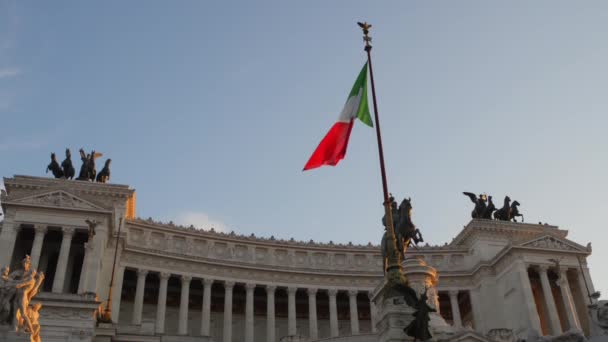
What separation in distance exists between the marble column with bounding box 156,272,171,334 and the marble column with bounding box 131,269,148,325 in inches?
60.0

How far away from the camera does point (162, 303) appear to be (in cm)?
5325

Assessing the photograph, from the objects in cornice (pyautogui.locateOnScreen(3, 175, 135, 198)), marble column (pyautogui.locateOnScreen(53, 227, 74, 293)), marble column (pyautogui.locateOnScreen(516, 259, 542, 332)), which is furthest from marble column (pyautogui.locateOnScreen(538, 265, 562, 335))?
marble column (pyautogui.locateOnScreen(53, 227, 74, 293))

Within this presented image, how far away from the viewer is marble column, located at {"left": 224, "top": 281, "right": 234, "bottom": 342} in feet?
175

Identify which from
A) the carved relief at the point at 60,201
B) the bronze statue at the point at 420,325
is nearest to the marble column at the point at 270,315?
the carved relief at the point at 60,201

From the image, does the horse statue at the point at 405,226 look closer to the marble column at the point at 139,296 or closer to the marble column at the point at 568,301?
the marble column at the point at 139,296

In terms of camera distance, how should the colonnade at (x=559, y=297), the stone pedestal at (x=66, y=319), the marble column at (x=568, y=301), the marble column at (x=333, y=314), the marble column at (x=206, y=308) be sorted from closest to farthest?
the stone pedestal at (x=66, y=319) < the marble column at (x=206, y=308) < the colonnade at (x=559, y=297) < the marble column at (x=568, y=301) < the marble column at (x=333, y=314)

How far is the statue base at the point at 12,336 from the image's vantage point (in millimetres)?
17266

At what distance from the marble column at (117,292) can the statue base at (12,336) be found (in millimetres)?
32442

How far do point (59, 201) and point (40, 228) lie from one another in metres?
2.68

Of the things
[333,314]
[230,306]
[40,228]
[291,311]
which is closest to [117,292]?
[40,228]

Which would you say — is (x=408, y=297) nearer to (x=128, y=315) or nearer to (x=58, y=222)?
(x=58, y=222)

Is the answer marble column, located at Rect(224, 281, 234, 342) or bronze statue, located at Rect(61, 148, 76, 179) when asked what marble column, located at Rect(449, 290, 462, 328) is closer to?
marble column, located at Rect(224, 281, 234, 342)

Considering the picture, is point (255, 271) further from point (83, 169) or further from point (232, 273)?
point (83, 169)

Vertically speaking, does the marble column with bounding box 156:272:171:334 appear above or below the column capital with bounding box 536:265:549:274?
below
